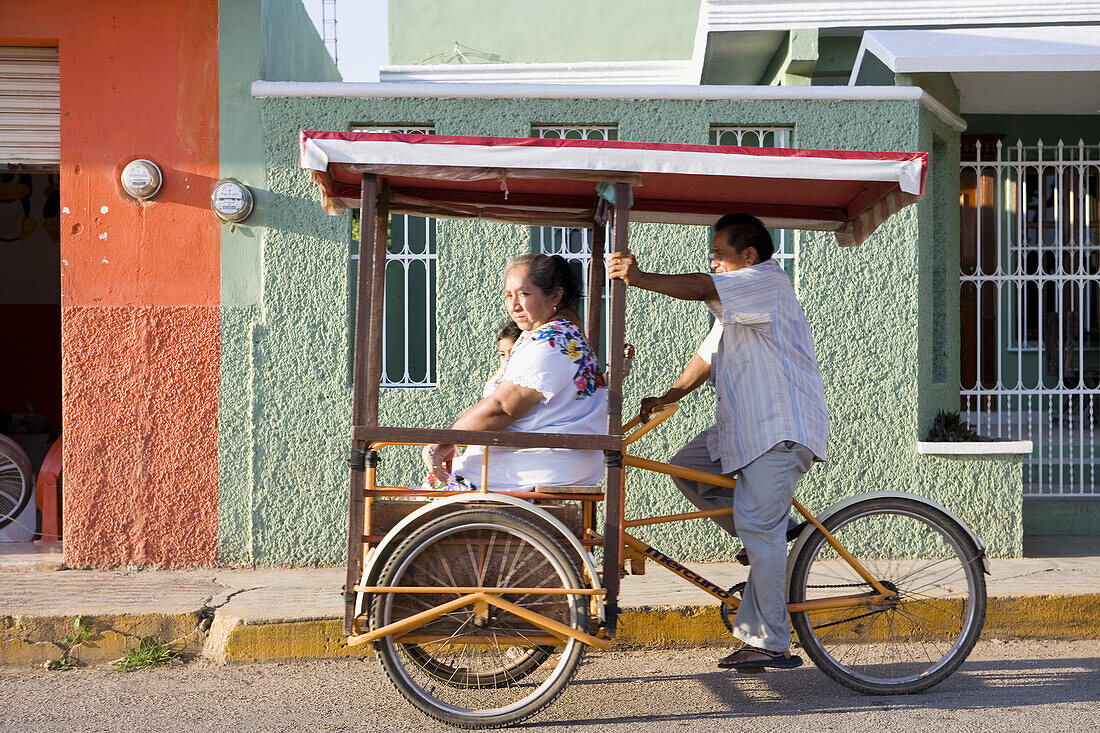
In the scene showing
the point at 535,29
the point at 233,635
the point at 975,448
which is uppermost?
the point at 535,29

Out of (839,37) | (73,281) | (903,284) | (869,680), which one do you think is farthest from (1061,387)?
(73,281)

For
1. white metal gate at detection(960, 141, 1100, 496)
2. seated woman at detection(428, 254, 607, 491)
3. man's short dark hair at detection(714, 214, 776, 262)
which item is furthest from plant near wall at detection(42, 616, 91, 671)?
white metal gate at detection(960, 141, 1100, 496)

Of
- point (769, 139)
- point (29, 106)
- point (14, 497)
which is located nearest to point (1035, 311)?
point (769, 139)

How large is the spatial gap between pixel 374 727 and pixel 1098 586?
3564 mm

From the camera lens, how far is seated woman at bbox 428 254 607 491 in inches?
149

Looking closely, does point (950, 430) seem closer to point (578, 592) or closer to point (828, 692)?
point (828, 692)

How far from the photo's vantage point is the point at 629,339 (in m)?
6.12

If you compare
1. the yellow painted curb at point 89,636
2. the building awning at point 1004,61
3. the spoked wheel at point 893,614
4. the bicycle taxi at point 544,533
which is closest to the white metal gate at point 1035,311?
the building awning at point 1004,61

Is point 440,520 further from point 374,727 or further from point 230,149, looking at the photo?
point 230,149

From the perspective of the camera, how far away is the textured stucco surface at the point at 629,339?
19.7ft

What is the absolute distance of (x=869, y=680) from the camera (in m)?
4.07

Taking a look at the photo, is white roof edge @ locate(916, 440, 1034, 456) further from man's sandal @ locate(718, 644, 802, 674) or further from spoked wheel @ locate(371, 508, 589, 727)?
spoked wheel @ locate(371, 508, 589, 727)

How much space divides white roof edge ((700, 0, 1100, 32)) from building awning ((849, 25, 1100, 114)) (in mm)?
662

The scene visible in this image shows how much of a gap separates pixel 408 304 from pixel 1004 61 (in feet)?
12.0
